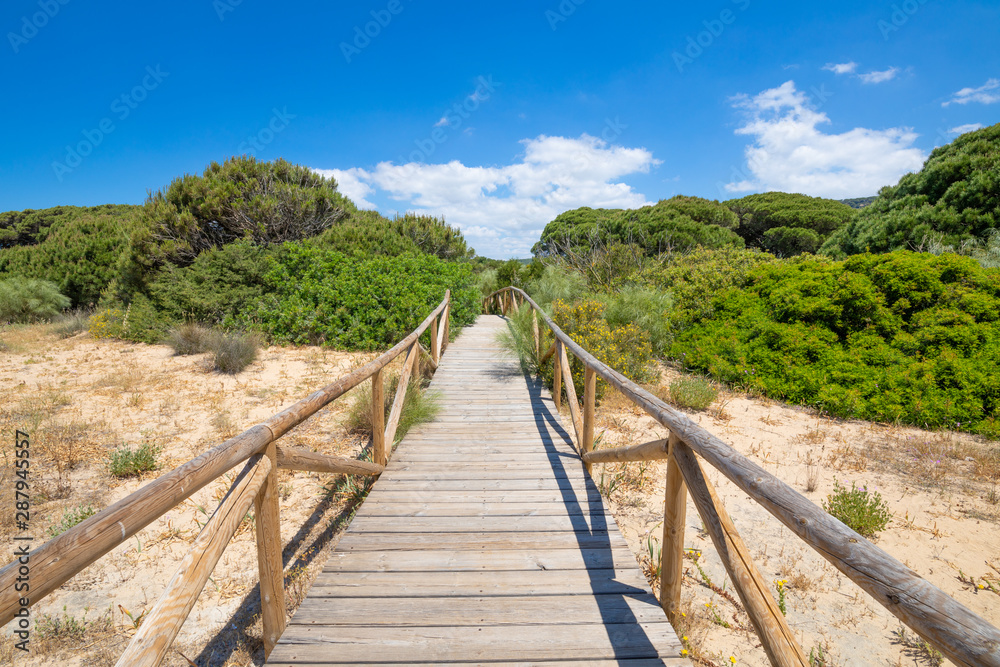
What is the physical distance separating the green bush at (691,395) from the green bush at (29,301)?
718 inches

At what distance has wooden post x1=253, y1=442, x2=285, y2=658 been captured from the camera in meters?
1.95

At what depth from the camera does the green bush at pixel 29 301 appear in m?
13.2

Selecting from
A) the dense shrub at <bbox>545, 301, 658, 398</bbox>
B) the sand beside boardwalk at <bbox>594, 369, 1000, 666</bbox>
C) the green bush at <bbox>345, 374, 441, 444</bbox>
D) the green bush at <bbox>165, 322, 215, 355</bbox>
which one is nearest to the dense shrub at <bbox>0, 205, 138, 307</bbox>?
the green bush at <bbox>165, 322, 215, 355</bbox>

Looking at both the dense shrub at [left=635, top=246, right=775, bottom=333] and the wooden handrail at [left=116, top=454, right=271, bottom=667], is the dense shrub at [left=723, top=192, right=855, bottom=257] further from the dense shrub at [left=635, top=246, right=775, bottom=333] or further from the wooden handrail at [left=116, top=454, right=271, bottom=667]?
the wooden handrail at [left=116, top=454, right=271, bottom=667]

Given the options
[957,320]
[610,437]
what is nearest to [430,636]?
[610,437]

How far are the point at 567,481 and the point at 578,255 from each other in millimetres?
12350

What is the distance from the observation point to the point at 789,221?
24.7 meters

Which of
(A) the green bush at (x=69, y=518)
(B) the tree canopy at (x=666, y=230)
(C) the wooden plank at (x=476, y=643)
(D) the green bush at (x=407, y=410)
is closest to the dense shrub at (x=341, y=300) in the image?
(D) the green bush at (x=407, y=410)

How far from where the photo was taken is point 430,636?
203 cm

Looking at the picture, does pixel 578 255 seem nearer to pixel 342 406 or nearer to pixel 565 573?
pixel 342 406

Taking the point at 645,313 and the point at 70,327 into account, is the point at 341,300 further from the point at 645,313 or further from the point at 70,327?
the point at 70,327

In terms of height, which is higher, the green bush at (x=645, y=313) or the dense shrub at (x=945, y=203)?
the dense shrub at (x=945, y=203)

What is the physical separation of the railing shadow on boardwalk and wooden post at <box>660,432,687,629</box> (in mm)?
83

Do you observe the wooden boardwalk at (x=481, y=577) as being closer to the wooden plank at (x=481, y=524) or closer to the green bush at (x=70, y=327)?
the wooden plank at (x=481, y=524)
